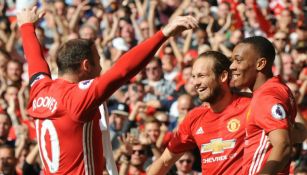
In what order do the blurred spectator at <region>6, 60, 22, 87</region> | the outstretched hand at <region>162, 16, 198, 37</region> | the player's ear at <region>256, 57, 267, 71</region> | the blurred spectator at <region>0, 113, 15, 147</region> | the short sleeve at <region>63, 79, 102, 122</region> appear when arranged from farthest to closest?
1. the blurred spectator at <region>6, 60, 22, 87</region>
2. the blurred spectator at <region>0, 113, 15, 147</region>
3. the player's ear at <region>256, 57, 267, 71</region>
4. the short sleeve at <region>63, 79, 102, 122</region>
5. the outstretched hand at <region>162, 16, 198, 37</region>

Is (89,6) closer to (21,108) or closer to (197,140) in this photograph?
(21,108)

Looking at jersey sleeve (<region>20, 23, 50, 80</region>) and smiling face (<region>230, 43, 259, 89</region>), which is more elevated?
jersey sleeve (<region>20, 23, 50, 80</region>)

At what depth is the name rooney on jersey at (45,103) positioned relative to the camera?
23.2ft

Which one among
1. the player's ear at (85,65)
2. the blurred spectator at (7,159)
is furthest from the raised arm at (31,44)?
the blurred spectator at (7,159)

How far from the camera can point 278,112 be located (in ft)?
22.6

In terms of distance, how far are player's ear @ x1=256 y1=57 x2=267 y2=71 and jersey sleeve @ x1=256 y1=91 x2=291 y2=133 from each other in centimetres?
42

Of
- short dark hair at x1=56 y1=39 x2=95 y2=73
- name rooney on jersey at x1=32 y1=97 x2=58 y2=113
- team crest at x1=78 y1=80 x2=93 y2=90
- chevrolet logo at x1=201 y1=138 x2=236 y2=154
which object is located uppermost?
short dark hair at x1=56 y1=39 x2=95 y2=73

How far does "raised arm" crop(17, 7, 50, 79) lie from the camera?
755cm

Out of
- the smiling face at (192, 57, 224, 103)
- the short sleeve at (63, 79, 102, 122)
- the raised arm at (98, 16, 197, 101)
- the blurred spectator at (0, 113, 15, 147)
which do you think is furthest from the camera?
the blurred spectator at (0, 113, 15, 147)

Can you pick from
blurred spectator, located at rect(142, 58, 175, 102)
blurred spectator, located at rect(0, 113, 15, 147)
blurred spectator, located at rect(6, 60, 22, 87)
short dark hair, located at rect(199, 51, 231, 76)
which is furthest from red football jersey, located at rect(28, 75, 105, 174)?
blurred spectator, located at rect(6, 60, 22, 87)

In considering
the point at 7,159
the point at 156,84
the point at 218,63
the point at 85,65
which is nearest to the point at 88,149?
the point at 85,65

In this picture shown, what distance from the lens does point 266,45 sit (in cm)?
746

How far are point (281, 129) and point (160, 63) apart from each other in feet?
27.8

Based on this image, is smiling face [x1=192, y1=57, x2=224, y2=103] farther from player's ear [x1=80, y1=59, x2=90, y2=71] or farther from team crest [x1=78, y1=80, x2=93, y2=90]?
team crest [x1=78, y1=80, x2=93, y2=90]
